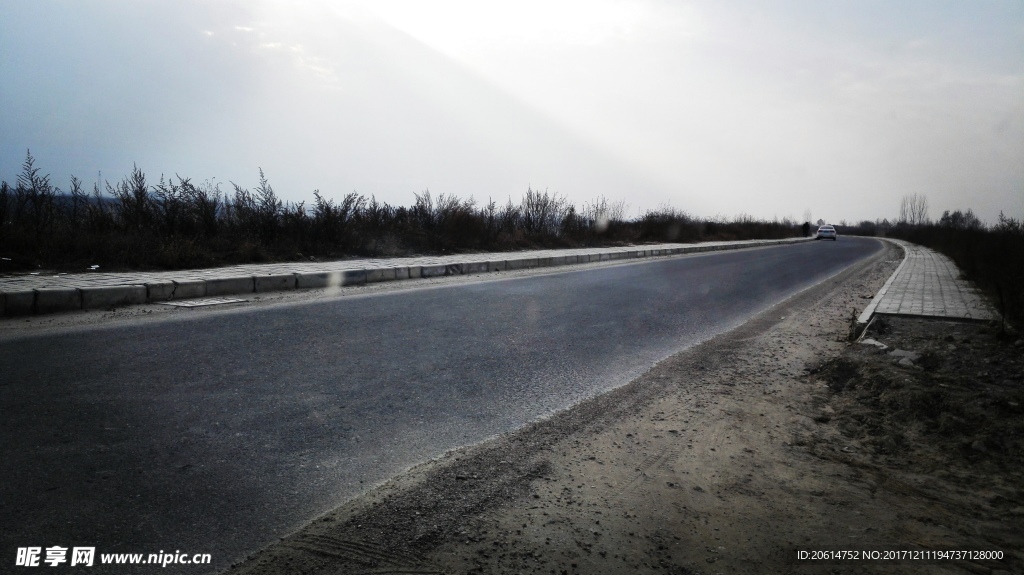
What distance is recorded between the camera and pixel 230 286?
27.3ft

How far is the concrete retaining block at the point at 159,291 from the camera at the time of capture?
7410 millimetres

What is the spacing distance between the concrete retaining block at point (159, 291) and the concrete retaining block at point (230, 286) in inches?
19.3

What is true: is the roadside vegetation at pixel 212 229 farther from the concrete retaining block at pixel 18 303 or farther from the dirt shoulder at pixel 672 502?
the dirt shoulder at pixel 672 502

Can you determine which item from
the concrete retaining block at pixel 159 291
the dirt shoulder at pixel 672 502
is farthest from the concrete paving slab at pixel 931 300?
the concrete retaining block at pixel 159 291

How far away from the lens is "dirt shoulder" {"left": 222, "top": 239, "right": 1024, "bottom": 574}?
7.23ft

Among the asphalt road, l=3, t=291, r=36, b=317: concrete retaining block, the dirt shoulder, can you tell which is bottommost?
the dirt shoulder

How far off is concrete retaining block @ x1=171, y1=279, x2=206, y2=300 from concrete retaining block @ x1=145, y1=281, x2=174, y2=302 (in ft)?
0.20

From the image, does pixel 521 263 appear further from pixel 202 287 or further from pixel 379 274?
pixel 202 287

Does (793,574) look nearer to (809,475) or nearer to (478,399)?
(809,475)

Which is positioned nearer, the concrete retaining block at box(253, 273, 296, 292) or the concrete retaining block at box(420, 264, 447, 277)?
the concrete retaining block at box(253, 273, 296, 292)

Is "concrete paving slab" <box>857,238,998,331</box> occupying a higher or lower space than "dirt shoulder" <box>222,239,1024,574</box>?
higher

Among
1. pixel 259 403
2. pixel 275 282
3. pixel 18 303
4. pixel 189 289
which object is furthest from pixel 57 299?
pixel 259 403

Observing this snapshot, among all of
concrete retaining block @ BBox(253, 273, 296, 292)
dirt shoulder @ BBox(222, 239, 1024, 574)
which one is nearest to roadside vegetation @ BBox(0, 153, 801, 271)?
concrete retaining block @ BBox(253, 273, 296, 292)

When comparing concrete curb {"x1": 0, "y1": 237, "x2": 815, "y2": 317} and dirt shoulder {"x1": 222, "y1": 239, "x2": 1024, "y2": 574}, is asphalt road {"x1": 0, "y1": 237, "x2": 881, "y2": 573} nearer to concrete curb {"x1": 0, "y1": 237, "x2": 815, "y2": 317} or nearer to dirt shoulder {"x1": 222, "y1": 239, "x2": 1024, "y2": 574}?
dirt shoulder {"x1": 222, "y1": 239, "x2": 1024, "y2": 574}
